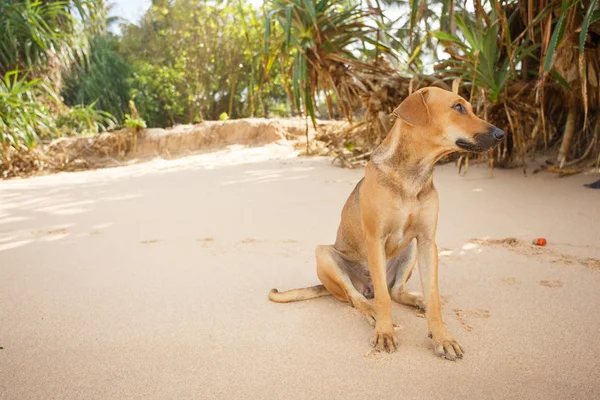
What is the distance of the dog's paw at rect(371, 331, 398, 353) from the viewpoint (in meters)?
2.08

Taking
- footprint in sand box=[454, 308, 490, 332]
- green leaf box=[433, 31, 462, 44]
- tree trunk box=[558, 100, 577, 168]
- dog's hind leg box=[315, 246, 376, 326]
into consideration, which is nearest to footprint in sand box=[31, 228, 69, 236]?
dog's hind leg box=[315, 246, 376, 326]

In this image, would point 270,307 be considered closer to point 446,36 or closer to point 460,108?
point 460,108

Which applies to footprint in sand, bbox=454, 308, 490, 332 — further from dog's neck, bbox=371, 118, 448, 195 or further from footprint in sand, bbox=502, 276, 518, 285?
dog's neck, bbox=371, 118, 448, 195

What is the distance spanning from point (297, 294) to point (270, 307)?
0.64 ft

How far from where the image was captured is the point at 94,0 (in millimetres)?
15438

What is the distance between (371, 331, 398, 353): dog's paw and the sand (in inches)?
2.0

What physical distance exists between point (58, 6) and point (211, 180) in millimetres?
11028

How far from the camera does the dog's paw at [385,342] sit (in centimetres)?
208

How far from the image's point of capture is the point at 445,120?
2168mm

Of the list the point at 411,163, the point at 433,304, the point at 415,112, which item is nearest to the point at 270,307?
the point at 433,304

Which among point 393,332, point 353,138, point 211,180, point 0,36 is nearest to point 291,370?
point 393,332

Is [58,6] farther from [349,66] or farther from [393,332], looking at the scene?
[393,332]

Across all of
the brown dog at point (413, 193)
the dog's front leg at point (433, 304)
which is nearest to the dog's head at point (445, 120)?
the brown dog at point (413, 193)

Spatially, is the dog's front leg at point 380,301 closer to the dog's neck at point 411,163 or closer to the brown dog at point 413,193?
the brown dog at point 413,193
